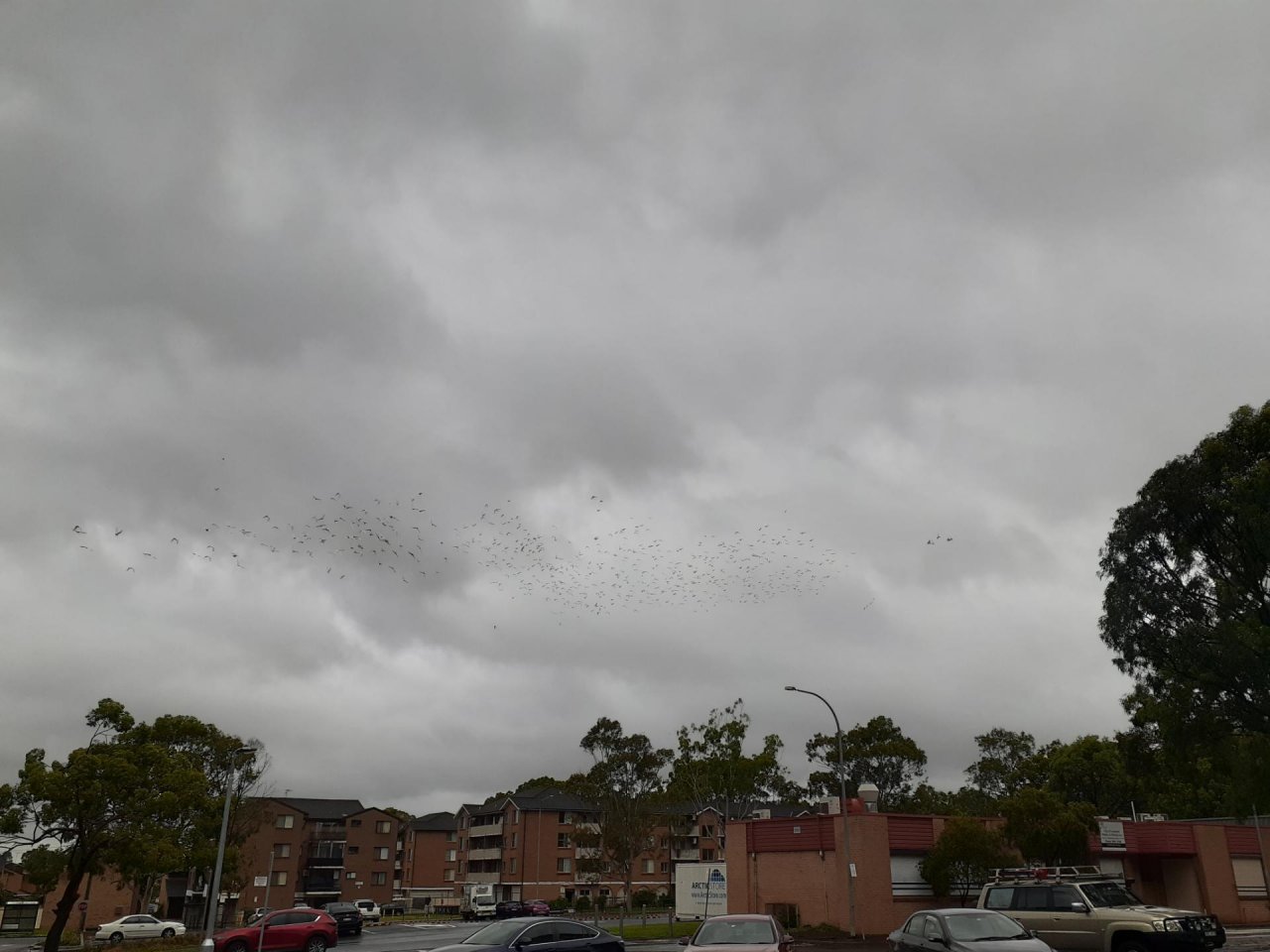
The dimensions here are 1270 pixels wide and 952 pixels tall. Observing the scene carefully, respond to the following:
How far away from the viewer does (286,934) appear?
32156mm

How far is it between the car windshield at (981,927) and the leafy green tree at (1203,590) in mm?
22230

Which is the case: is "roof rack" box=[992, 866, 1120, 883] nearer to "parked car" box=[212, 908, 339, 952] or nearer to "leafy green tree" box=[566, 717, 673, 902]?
"parked car" box=[212, 908, 339, 952]

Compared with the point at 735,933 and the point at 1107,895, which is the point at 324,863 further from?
the point at 735,933

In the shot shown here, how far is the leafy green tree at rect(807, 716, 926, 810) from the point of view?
83062 mm

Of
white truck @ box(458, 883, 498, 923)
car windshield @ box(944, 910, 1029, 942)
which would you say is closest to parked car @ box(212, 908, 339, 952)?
car windshield @ box(944, 910, 1029, 942)

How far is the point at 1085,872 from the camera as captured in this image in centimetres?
2427

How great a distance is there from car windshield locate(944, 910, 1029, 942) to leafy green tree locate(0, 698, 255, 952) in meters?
30.6

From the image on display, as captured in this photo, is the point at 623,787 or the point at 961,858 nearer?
the point at 961,858

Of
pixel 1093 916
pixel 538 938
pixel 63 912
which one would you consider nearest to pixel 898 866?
pixel 1093 916

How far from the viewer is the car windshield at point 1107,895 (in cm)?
2186

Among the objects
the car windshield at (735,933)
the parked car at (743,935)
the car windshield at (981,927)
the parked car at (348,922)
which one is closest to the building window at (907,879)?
the car windshield at (981,927)

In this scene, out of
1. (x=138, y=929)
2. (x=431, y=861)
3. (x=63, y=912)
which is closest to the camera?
(x=63, y=912)

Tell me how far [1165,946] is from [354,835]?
98164mm

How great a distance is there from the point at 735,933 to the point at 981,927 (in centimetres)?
421
